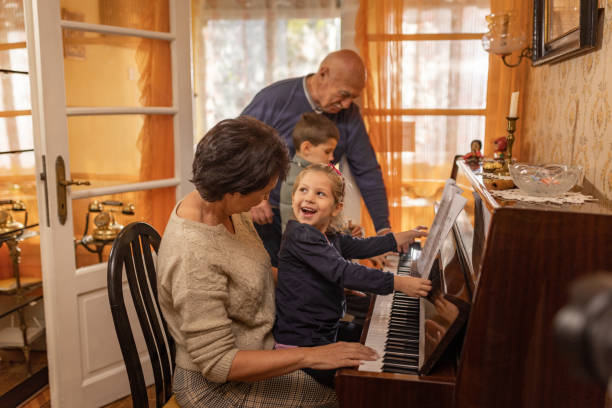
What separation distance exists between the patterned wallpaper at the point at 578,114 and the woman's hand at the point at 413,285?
52cm

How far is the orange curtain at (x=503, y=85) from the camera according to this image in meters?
2.54

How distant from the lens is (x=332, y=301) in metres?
1.56

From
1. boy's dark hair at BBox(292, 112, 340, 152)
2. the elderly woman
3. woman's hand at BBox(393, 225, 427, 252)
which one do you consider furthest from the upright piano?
boy's dark hair at BBox(292, 112, 340, 152)

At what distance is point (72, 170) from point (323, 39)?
2.18 metres

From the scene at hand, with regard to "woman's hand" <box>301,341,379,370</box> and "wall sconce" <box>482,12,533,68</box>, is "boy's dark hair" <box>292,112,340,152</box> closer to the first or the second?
"wall sconce" <box>482,12,533,68</box>

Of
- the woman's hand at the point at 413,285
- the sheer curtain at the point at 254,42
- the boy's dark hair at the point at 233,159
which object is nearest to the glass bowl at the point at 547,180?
the woman's hand at the point at 413,285

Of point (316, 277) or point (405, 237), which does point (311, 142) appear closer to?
point (405, 237)

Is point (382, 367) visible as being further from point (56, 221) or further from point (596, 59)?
point (56, 221)

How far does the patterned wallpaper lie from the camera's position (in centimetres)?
141

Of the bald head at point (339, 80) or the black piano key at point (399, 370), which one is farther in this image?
the bald head at point (339, 80)

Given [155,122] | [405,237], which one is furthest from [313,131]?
[155,122]

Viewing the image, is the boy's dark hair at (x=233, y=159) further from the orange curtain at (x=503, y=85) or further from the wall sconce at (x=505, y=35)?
the orange curtain at (x=503, y=85)

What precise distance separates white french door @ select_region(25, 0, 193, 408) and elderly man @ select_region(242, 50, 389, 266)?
45cm

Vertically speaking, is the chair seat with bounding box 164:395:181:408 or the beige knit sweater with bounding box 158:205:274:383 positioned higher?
the beige knit sweater with bounding box 158:205:274:383
